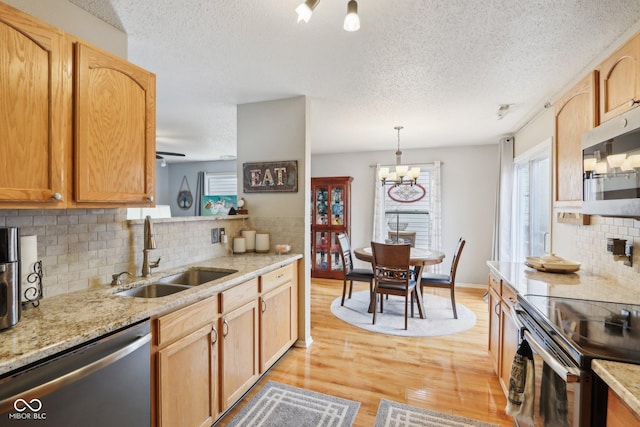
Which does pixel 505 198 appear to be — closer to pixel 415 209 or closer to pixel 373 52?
pixel 415 209

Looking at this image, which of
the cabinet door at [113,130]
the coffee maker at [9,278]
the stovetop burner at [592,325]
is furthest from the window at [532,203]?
the coffee maker at [9,278]

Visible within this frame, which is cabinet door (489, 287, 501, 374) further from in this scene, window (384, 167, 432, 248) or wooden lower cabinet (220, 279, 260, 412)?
window (384, 167, 432, 248)

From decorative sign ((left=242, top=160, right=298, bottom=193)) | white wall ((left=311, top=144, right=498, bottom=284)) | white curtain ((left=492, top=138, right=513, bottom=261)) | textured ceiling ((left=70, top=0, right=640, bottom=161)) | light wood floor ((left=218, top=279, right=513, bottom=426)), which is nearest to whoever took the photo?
textured ceiling ((left=70, top=0, right=640, bottom=161))

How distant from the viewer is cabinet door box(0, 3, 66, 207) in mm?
1083

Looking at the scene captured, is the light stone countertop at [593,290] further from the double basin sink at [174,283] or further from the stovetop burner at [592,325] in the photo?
the double basin sink at [174,283]

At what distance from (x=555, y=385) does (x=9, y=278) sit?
205 cm

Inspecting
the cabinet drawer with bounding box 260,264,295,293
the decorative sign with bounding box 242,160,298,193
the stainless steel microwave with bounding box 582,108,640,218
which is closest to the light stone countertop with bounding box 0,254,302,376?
the cabinet drawer with bounding box 260,264,295,293

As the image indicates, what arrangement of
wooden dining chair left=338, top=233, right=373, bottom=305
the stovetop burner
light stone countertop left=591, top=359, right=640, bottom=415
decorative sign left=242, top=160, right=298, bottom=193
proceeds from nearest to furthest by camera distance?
light stone countertop left=591, top=359, right=640, bottom=415 < the stovetop burner < decorative sign left=242, top=160, right=298, bottom=193 < wooden dining chair left=338, top=233, right=373, bottom=305

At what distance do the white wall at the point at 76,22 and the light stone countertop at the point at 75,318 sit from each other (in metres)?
1.35

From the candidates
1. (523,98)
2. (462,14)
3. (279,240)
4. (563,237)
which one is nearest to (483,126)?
(523,98)

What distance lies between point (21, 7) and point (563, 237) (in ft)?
12.7

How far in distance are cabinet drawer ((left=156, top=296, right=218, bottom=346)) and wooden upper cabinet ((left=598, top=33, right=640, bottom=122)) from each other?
2.34m

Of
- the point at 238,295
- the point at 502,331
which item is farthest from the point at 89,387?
the point at 502,331

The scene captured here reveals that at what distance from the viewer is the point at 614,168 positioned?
134 centimetres
